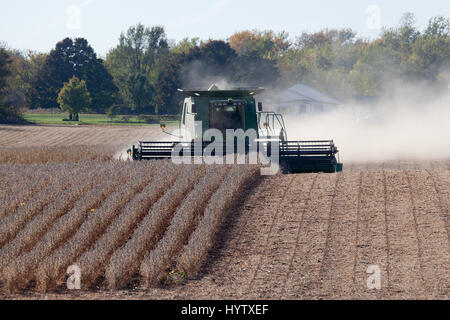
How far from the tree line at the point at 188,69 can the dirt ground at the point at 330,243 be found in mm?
52591

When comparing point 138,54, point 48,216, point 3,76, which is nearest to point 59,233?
point 48,216

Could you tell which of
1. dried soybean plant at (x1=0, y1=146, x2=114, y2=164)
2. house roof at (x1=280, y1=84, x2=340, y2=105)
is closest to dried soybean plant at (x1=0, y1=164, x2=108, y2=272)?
dried soybean plant at (x1=0, y1=146, x2=114, y2=164)

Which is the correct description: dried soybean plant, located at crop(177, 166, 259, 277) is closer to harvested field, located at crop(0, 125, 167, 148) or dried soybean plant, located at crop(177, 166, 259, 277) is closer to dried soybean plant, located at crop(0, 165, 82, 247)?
dried soybean plant, located at crop(0, 165, 82, 247)

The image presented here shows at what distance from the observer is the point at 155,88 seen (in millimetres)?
81125

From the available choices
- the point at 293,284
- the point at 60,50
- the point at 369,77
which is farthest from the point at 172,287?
the point at 369,77

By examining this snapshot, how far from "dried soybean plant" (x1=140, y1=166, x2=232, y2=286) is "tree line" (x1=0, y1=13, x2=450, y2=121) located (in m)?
51.2

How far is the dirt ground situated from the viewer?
8.96 m

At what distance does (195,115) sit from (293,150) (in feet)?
11.7

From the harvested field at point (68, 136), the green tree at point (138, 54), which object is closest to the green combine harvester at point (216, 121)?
the harvested field at point (68, 136)

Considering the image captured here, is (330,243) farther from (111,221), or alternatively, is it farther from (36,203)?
(36,203)

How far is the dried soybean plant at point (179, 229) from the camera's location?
31.1 feet

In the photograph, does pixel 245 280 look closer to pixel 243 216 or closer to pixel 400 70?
pixel 243 216

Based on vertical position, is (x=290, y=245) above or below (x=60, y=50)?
below

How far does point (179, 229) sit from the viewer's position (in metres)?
11.2
